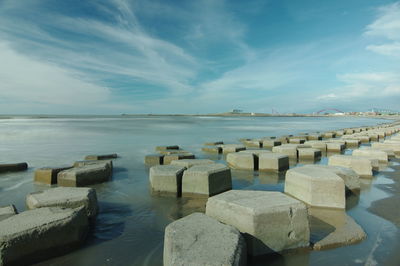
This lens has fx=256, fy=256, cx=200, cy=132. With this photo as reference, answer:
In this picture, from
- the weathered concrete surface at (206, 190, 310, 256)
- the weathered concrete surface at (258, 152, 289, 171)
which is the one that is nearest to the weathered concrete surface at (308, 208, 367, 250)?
the weathered concrete surface at (206, 190, 310, 256)

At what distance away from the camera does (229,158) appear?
283 inches

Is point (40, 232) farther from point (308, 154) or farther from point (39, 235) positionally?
point (308, 154)

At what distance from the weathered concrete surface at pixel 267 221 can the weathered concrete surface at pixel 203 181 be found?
1.47 metres

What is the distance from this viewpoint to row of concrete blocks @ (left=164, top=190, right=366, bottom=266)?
2.06m

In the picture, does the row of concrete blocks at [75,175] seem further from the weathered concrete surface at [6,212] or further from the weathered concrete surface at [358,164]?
the weathered concrete surface at [358,164]

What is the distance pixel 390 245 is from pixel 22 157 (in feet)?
34.8

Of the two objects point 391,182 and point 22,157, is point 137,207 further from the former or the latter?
point 22,157

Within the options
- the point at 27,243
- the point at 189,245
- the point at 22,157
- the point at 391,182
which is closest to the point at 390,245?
the point at 189,245

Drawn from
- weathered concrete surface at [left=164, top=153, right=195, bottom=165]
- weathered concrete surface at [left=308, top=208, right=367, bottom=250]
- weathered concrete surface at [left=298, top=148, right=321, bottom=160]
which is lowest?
weathered concrete surface at [left=308, top=208, right=367, bottom=250]

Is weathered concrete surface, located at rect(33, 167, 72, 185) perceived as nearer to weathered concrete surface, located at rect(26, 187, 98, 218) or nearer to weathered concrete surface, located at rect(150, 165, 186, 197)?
weathered concrete surface, located at rect(26, 187, 98, 218)

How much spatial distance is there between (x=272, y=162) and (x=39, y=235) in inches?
203

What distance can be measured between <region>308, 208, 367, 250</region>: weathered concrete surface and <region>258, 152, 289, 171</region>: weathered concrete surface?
2.65 m

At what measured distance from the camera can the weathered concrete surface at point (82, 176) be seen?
201 inches

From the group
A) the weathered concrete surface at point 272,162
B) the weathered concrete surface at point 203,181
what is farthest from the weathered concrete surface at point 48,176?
the weathered concrete surface at point 272,162
